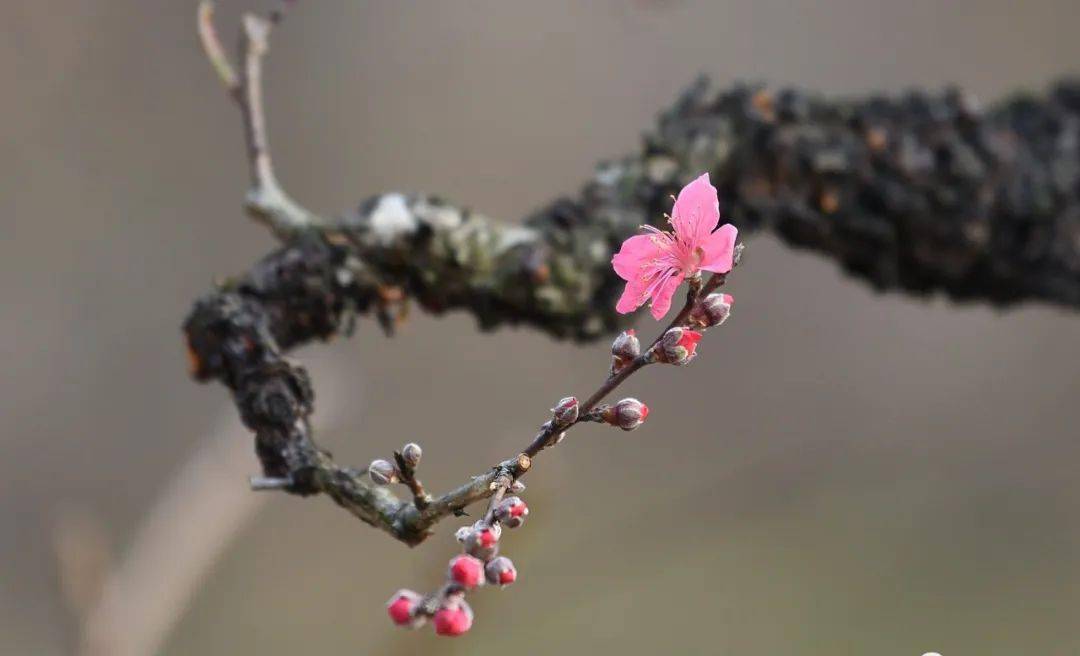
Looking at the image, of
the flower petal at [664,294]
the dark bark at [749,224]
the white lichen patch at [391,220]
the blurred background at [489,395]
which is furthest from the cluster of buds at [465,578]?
the blurred background at [489,395]

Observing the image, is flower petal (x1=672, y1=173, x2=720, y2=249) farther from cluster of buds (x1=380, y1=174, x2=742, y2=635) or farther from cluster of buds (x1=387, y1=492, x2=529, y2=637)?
cluster of buds (x1=387, y1=492, x2=529, y2=637)

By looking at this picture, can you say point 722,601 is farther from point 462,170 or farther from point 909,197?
point 909,197

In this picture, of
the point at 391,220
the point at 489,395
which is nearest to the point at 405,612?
the point at 391,220

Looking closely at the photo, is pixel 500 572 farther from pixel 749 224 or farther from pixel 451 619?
pixel 749 224

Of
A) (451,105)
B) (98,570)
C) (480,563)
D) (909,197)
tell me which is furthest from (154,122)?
(480,563)

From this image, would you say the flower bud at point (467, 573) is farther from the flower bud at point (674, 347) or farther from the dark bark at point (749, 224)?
the dark bark at point (749, 224)

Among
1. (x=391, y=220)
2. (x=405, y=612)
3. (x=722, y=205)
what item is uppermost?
(x=722, y=205)
